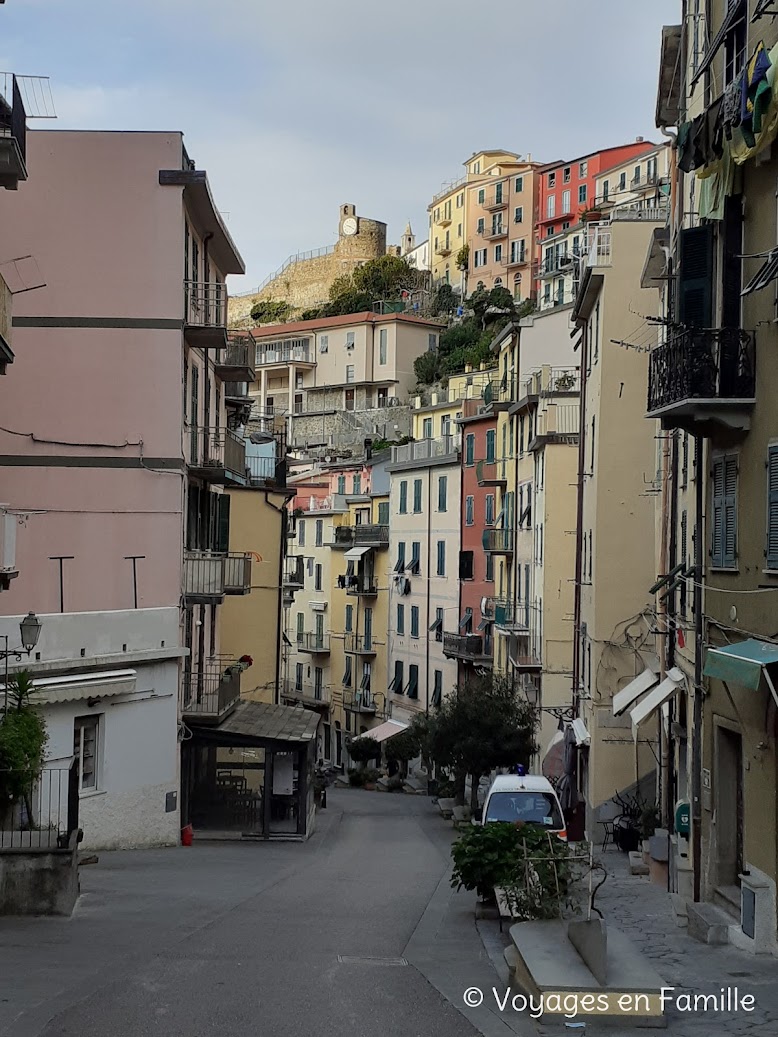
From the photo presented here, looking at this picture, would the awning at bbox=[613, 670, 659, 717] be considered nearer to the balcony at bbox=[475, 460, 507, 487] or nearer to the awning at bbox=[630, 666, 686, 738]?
the awning at bbox=[630, 666, 686, 738]

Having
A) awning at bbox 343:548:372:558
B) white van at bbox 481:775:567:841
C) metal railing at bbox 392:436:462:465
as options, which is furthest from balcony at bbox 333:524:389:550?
white van at bbox 481:775:567:841

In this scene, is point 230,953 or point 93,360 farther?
point 93,360

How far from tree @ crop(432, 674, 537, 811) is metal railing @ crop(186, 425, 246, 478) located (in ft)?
30.5

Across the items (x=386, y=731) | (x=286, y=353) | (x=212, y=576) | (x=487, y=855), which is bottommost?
(x=386, y=731)

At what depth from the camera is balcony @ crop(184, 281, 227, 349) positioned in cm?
2989

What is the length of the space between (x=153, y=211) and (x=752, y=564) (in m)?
18.5

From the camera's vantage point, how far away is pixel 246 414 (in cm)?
4488

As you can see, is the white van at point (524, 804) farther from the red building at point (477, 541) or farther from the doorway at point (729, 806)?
the red building at point (477, 541)

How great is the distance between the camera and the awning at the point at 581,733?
31188 millimetres

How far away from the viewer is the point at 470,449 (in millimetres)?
55906

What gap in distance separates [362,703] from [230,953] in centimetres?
5303

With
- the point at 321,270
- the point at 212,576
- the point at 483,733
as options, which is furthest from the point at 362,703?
the point at 321,270

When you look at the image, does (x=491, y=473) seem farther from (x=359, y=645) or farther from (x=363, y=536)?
(x=359, y=645)

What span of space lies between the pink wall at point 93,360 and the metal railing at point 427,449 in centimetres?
3030
